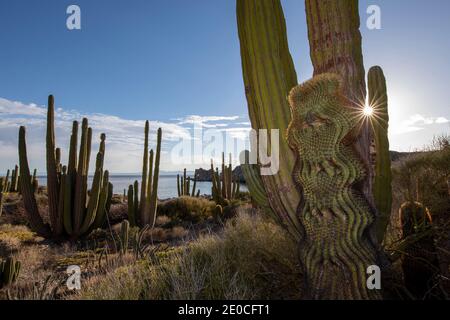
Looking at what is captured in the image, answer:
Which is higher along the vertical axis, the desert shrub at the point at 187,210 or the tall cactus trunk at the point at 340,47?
the tall cactus trunk at the point at 340,47

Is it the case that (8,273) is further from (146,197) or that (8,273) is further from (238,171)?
(238,171)

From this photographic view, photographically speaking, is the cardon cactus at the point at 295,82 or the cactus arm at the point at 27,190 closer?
the cardon cactus at the point at 295,82

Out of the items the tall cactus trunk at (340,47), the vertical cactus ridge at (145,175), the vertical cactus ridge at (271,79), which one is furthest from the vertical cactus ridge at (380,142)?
the vertical cactus ridge at (145,175)

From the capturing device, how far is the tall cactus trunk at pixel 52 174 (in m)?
8.45

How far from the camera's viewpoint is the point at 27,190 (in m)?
8.45

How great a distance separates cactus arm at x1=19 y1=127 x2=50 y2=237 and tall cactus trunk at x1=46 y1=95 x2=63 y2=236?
32 centimetres

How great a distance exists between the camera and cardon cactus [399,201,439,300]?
2906 millimetres

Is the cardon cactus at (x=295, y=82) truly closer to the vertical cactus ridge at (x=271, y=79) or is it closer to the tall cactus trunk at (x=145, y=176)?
the vertical cactus ridge at (x=271, y=79)

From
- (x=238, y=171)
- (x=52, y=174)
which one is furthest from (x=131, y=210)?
(x=238, y=171)

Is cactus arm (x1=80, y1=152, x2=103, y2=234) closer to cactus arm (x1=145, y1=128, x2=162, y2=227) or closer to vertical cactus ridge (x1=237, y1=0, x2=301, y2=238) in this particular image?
cactus arm (x1=145, y1=128, x2=162, y2=227)

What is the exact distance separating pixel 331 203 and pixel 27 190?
898cm
